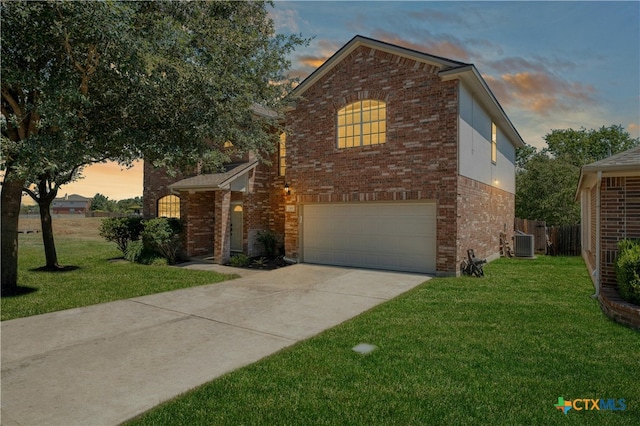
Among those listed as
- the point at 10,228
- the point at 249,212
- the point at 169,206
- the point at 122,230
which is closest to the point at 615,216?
the point at 249,212

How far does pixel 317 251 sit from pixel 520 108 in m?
14.7

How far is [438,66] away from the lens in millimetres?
10555

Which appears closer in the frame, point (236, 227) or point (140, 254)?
point (140, 254)

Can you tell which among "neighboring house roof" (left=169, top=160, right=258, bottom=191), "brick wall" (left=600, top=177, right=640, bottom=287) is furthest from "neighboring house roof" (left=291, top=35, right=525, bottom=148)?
"brick wall" (left=600, top=177, right=640, bottom=287)

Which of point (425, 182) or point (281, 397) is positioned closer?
point (281, 397)

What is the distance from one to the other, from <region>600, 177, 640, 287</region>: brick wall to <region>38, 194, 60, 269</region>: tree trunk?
1612 cm

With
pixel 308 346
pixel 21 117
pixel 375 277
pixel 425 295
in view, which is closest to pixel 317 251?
pixel 375 277

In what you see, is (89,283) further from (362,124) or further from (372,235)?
(362,124)

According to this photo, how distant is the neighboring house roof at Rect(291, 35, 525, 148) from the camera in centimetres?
1024

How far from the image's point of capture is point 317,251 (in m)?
13.3

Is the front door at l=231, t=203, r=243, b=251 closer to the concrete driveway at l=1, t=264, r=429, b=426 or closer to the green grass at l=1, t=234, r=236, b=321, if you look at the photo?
the green grass at l=1, t=234, r=236, b=321

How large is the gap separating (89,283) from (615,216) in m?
13.1

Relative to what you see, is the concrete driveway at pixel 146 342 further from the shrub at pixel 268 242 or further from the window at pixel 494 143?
the window at pixel 494 143

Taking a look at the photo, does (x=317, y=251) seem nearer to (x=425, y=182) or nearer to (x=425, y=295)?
(x=425, y=182)
